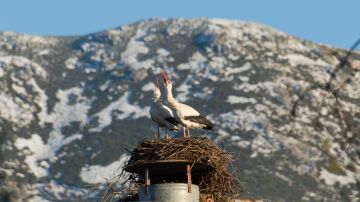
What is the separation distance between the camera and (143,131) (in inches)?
5103

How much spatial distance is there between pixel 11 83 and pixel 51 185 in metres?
30.5

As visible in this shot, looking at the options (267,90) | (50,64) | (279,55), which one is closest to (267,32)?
(279,55)

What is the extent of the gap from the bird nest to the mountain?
284 feet

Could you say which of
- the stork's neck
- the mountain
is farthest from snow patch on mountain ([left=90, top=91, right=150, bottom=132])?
the stork's neck

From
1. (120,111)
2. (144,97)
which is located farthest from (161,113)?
(120,111)

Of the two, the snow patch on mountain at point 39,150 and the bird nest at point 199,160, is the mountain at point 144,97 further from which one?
the bird nest at point 199,160

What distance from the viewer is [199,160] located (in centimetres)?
2080

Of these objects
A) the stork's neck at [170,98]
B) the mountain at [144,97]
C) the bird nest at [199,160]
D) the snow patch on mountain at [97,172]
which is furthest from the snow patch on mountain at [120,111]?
the bird nest at [199,160]

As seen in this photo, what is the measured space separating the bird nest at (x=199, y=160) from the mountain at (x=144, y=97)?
86.4 m

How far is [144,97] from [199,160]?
398 feet

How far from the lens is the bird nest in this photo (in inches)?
814

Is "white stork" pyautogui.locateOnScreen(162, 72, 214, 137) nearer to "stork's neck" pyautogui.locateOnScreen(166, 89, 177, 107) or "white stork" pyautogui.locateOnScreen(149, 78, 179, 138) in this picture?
"stork's neck" pyautogui.locateOnScreen(166, 89, 177, 107)

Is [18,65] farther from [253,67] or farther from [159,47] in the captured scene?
[253,67]

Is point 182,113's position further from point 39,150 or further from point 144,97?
point 144,97
